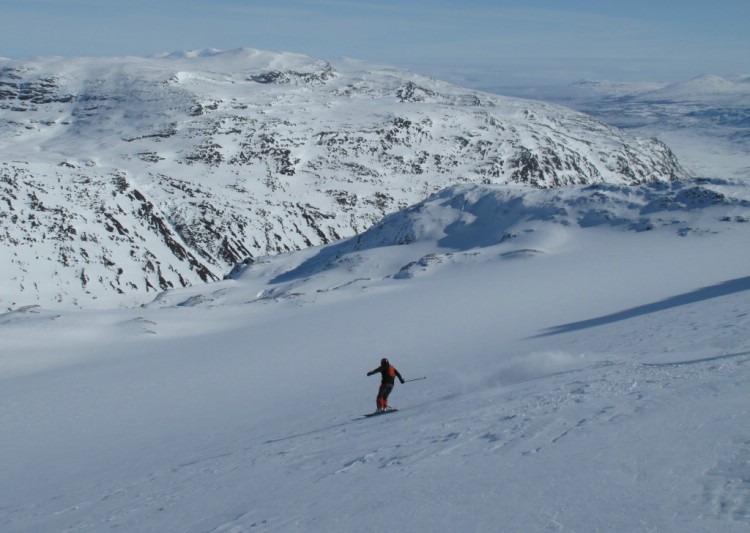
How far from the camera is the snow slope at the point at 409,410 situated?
8406 millimetres

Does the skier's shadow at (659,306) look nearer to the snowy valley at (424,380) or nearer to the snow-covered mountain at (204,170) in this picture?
the snowy valley at (424,380)

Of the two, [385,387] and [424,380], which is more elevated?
[385,387]

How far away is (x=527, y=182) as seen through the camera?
500 ft

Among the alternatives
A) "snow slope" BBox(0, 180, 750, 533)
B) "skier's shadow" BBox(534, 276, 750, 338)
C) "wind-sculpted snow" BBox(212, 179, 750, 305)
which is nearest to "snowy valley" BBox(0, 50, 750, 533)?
"snow slope" BBox(0, 180, 750, 533)

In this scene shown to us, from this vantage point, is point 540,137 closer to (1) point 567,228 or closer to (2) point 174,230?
(2) point 174,230

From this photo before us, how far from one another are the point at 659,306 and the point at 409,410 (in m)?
16.0

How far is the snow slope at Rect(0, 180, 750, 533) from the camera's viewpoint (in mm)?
8406

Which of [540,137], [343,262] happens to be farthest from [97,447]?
[540,137]

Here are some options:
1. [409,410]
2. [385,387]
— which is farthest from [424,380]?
[409,410]

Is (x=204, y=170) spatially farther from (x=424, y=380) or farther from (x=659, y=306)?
(x=424, y=380)

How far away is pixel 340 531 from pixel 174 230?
115 metres

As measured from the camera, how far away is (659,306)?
89.0 ft

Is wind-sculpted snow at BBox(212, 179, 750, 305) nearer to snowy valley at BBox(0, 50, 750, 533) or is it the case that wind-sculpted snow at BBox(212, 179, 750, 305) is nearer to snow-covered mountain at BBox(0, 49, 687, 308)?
snowy valley at BBox(0, 50, 750, 533)

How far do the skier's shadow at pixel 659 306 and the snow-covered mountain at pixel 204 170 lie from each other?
8246 centimetres
